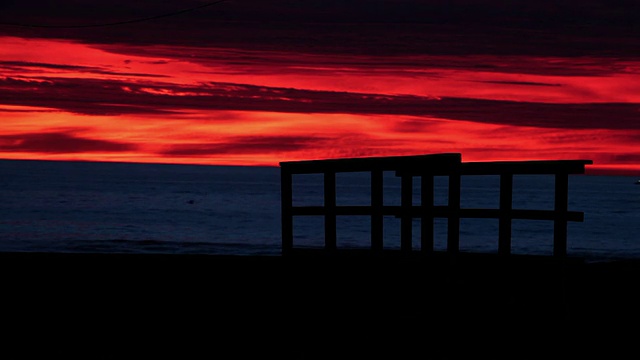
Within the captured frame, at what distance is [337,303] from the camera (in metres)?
10.2

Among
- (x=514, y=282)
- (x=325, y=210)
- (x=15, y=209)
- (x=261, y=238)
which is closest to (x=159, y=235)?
(x=261, y=238)

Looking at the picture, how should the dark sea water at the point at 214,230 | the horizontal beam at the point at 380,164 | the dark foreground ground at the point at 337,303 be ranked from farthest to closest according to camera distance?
1. the dark sea water at the point at 214,230
2. the horizontal beam at the point at 380,164
3. the dark foreground ground at the point at 337,303

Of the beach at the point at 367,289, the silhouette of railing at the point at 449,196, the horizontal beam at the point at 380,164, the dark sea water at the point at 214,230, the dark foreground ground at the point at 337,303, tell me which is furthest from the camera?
the dark sea water at the point at 214,230

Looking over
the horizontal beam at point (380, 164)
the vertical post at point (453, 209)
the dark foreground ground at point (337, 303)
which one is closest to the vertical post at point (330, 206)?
the horizontal beam at point (380, 164)

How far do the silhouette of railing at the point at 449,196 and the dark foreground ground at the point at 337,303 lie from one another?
387 millimetres

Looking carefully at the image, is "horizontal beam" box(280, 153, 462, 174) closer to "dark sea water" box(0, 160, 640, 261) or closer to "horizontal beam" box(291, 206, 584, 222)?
"horizontal beam" box(291, 206, 584, 222)

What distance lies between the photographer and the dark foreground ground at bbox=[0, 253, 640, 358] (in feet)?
27.6

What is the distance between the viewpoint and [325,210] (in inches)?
496

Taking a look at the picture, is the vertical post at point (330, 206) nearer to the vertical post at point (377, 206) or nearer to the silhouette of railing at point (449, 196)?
the silhouette of railing at point (449, 196)

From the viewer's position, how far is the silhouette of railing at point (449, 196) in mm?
9914

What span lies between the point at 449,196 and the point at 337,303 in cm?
188

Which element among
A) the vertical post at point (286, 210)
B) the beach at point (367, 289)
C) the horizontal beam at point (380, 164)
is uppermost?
the horizontal beam at point (380, 164)

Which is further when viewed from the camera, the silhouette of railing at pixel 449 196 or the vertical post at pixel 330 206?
the vertical post at pixel 330 206

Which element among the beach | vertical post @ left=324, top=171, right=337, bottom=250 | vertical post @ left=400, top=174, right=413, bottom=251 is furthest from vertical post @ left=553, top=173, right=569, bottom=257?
vertical post @ left=324, top=171, right=337, bottom=250
